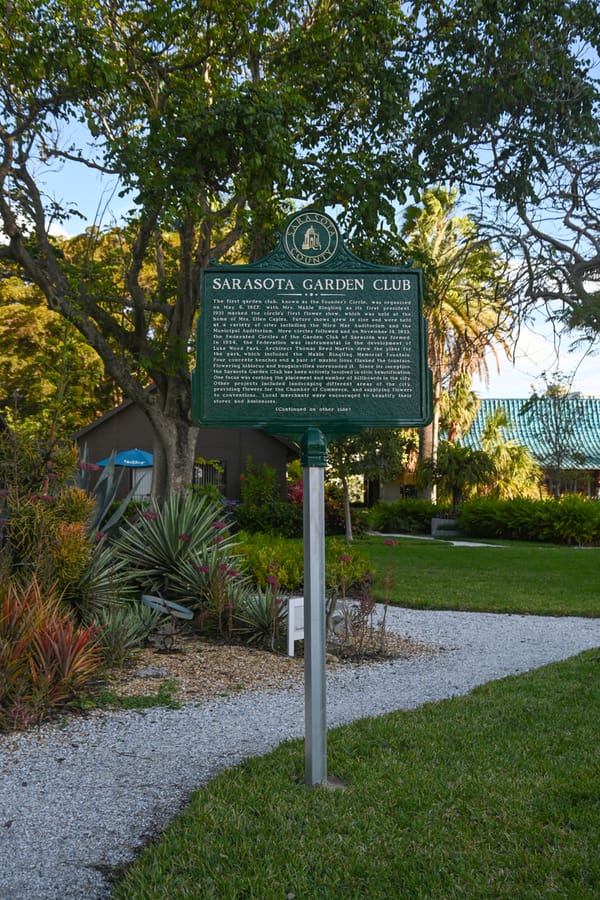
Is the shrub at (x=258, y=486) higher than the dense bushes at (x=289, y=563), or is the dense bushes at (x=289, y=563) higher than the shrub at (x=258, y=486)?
the shrub at (x=258, y=486)

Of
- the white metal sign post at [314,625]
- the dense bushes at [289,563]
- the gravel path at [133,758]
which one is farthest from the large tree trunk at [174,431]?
the white metal sign post at [314,625]

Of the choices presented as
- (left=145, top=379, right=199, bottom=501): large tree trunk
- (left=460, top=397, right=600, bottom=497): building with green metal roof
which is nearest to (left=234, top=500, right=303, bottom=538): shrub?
(left=145, top=379, right=199, bottom=501): large tree trunk

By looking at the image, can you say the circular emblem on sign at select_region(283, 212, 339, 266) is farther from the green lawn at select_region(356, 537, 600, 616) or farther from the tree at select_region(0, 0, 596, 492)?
the tree at select_region(0, 0, 596, 492)

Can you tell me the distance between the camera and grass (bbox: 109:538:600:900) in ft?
11.3

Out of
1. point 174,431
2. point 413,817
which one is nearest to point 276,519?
point 174,431

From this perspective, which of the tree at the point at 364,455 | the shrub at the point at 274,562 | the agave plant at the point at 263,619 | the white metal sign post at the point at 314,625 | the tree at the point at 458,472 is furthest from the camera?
the tree at the point at 458,472

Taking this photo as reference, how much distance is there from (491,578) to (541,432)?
2013 centimetres

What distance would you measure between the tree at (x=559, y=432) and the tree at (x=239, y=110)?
1874 cm

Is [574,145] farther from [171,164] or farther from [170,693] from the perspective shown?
[170,693]

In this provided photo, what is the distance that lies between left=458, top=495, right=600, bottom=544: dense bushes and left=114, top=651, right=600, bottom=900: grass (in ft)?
73.5

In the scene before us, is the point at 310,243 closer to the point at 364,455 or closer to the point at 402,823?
the point at 402,823

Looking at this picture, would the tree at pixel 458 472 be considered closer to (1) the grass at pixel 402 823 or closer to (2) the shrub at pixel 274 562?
(2) the shrub at pixel 274 562

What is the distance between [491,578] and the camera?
644 inches

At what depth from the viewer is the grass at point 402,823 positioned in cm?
343
